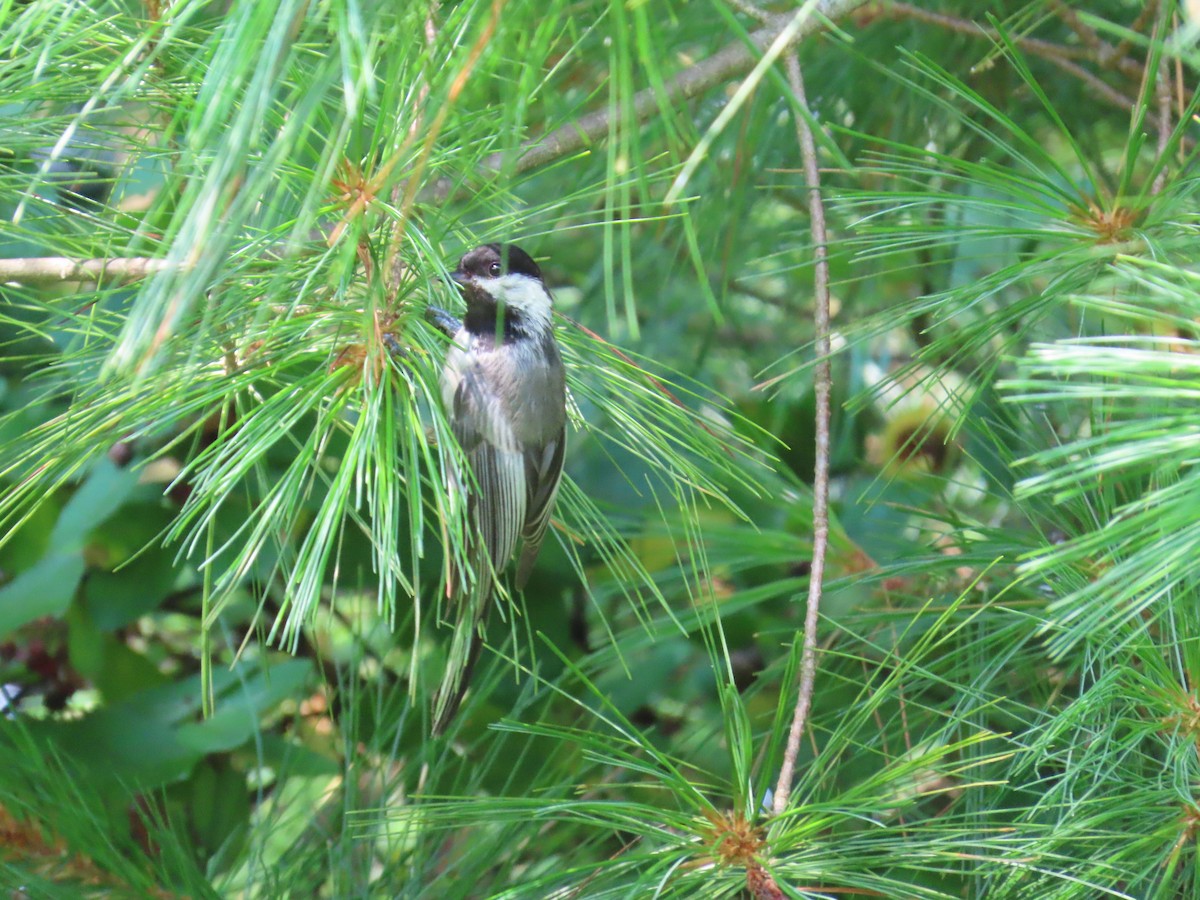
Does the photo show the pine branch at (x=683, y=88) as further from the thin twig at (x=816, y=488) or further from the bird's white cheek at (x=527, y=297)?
the bird's white cheek at (x=527, y=297)

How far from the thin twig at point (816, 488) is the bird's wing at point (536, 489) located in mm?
433

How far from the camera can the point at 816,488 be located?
35.7 inches

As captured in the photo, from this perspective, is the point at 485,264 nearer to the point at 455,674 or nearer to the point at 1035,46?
the point at 455,674

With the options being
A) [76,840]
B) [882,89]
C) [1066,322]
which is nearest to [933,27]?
[882,89]

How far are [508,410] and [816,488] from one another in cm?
57

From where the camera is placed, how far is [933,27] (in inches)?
63.8

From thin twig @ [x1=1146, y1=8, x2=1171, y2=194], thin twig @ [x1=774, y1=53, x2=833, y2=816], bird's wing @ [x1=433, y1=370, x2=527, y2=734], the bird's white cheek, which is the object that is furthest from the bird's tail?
thin twig @ [x1=1146, y1=8, x2=1171, y2=194]

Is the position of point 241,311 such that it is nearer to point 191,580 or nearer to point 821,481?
point 821,481

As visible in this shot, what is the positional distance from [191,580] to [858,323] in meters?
0.99

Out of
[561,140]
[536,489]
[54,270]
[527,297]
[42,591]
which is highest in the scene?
[561,140]

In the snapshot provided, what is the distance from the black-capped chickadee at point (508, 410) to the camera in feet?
4.32

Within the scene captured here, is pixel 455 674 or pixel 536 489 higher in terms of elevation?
pixel 536 489

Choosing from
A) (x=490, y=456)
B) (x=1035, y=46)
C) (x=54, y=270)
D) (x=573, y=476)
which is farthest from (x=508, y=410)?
(x=1035, y=46)

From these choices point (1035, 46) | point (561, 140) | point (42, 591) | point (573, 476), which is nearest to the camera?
point (561, 140)
